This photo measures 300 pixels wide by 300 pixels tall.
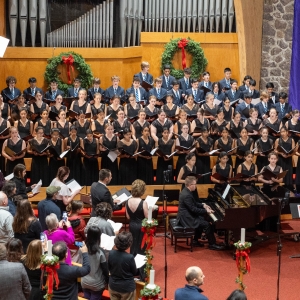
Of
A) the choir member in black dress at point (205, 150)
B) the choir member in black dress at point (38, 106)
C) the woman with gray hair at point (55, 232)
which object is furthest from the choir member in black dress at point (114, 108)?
the woman with gray hair at point (55, 232)

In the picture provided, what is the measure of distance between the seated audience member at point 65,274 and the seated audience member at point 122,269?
45cm

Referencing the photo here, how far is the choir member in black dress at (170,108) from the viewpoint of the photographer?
11.8 m

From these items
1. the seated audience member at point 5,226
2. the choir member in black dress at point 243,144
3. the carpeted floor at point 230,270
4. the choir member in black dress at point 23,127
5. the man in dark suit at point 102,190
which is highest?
the choir member in black dress at point 23,127

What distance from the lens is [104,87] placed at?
1459 cm

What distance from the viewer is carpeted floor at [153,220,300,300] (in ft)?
24.5

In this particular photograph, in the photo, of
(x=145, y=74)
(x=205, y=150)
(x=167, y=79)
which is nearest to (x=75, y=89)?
(x=145, y=74)

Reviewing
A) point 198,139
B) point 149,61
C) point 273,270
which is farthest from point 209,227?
point 149,61

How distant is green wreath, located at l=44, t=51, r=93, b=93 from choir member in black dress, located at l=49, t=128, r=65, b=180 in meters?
3.69

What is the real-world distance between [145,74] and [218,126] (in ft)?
8.63

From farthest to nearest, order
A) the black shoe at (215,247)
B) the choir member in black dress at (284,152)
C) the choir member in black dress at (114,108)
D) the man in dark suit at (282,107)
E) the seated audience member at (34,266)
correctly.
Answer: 1. the man in dark suit at (282,107)
2. the choir member in black dress at (114,108)
3. the choir member in black dress at (284,152)
4. the black shoe at (215,247)
5. the seated audience member at (34,266)

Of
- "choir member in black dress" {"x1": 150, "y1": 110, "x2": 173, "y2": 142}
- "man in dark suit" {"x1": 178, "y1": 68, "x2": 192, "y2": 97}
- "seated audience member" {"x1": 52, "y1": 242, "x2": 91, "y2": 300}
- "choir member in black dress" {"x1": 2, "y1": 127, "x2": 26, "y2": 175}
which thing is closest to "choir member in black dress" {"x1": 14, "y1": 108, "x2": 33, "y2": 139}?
"choir member in black dress" {"x1": 2, "y1": 127, "x2": 26, "y2": 175}

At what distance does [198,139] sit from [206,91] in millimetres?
2617

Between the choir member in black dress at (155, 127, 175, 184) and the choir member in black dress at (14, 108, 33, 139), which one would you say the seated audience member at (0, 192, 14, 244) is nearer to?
the choir member in black dress at (155, 127, 175, 184)

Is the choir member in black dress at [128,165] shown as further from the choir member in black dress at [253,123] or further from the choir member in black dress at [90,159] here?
the choir member in black dress at [253,123]
